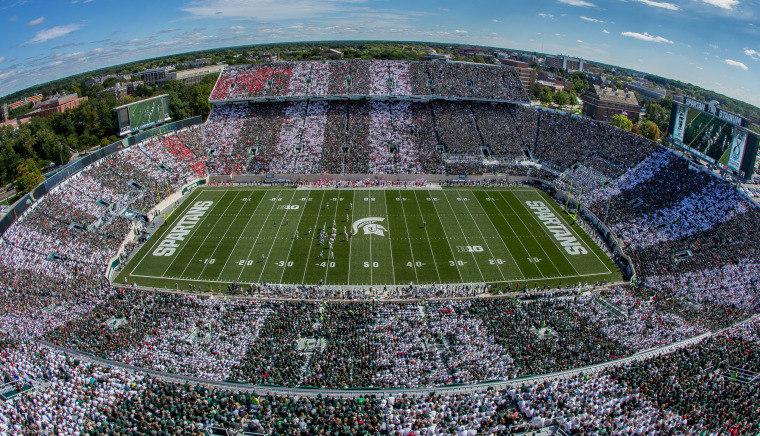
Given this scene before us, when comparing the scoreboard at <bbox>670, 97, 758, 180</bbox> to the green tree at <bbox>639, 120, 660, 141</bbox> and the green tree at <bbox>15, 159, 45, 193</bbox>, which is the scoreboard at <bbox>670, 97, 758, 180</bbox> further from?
the green tree at <bbox>15, 159, 45, 193</bbox>

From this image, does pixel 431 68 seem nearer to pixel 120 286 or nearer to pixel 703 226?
pixel 703 226

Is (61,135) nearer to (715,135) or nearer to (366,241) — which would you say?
(366,241)

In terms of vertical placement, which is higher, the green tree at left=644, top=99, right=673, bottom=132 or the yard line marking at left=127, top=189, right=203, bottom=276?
the green tree at left=644, top=99, right=673, bottom=132

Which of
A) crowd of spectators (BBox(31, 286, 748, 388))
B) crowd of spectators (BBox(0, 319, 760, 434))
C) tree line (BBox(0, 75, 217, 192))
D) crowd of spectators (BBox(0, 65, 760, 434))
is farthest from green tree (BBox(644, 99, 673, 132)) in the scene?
crowd of spectators (BBox(0, 319, 760, 434))

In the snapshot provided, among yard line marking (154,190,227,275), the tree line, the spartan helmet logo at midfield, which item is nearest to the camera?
yard line marking (154,190,227,275)

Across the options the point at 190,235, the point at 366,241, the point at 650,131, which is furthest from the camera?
the point at 650,131

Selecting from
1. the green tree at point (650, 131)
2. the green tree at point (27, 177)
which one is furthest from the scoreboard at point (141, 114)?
the green tree at point (650, 131)

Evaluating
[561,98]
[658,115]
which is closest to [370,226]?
[658,115]

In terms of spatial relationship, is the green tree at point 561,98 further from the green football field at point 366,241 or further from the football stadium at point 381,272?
the green football field at point 366,241
